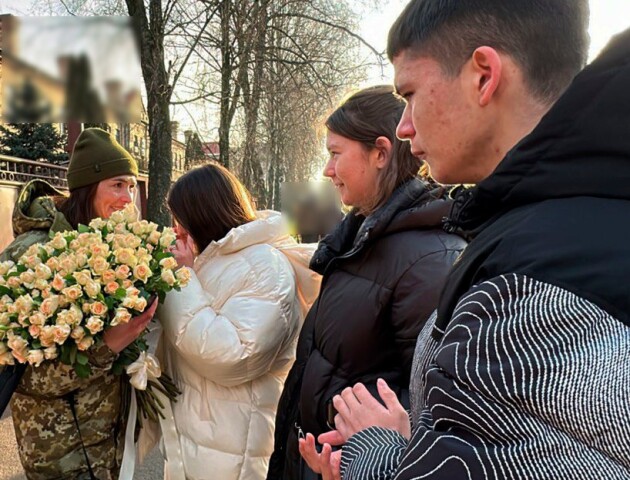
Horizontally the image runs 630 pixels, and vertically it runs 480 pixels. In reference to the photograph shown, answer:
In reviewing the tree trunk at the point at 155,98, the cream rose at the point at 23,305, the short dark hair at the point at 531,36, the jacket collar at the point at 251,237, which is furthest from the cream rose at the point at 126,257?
the tree trunk at the point at 155,98

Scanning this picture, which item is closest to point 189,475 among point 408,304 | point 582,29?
point 408,304

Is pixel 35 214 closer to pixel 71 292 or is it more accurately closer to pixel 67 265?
pixel 67 265

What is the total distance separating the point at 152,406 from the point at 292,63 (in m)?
8.37

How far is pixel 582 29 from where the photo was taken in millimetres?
852

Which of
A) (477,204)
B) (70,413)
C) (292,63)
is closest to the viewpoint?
(477,204)

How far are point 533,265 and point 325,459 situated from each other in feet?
2.35

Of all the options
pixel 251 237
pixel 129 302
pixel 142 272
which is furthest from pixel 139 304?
pixel 251 237

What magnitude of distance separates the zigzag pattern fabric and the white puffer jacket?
1.46 m

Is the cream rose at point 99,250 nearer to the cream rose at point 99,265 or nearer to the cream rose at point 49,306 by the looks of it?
the cream rose at point 99,265

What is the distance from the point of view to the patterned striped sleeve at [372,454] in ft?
2.81

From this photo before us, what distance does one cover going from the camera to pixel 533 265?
64 cm

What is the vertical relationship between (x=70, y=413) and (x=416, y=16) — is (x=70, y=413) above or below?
below

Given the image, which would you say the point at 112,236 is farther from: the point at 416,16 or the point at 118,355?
the point at 416,16

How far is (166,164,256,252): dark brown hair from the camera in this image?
234cm
